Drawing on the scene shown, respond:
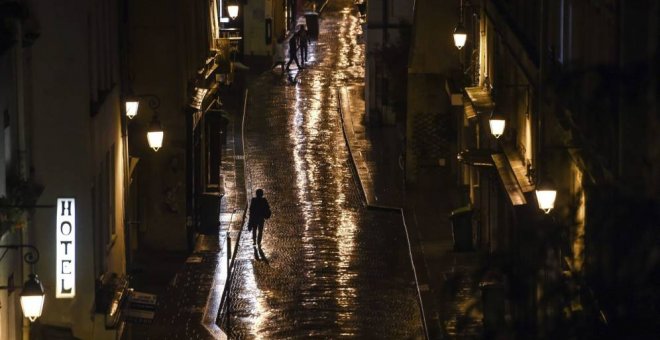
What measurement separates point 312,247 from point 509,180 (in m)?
6.98

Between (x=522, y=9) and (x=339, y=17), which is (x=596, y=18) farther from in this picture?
(x=339, y=17)

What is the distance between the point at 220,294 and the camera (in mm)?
32219

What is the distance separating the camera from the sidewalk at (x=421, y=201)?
30.4m

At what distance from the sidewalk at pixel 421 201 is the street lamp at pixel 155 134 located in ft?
19.0

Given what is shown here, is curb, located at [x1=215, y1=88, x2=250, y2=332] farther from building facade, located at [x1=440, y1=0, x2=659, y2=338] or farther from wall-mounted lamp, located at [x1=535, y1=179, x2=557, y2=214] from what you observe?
wall-mounted lamp, located at [x1=535, y1=179, x2=557, y2=214]

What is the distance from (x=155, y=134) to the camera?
32.9 m

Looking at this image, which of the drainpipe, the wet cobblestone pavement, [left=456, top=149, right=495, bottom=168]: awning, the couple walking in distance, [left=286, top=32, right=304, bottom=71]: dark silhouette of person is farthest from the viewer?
the couple walking in distance

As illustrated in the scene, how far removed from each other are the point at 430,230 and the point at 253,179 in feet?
25.4

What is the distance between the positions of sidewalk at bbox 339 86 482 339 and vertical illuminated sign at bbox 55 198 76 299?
18.7ft

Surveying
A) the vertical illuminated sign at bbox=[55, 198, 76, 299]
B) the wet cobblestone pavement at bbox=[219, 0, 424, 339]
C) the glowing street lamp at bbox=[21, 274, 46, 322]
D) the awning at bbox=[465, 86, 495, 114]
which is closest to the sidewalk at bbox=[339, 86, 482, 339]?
the wet cobblestone pavement at bbox=[219, 0, 424, 339]

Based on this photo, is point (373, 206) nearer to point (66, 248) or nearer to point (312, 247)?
point (312, 247)

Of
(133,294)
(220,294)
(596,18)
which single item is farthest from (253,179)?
(596,18)

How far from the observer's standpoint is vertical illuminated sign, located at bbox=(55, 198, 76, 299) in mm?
24234

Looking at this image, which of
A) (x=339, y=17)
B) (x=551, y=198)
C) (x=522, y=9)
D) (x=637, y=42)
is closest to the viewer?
(x=637, y=42)
